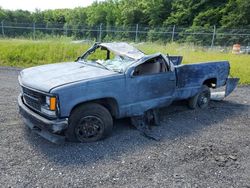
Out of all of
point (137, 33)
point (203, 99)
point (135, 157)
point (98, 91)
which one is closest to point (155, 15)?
point (137, 33)

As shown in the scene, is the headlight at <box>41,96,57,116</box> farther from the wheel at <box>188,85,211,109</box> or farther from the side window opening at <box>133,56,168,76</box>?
the wheel at <box>188,85,211,109</box>

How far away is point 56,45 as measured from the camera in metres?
14.9

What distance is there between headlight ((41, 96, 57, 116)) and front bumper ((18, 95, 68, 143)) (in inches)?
4.7

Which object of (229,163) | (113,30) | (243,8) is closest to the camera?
(229,163)

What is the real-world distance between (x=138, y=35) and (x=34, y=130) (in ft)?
79.6

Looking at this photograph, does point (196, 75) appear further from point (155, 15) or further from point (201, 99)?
point (155, 15)

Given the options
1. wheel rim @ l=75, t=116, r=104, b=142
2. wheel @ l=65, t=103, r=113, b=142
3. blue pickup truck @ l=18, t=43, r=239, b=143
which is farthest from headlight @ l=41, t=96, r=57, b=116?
wheel rim @ l=75, t=116, r=104, b=142

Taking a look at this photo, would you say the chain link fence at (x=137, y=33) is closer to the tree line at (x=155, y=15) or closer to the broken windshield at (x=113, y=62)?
the tree line at (x=155, y=15)

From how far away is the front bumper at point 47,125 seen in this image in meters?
4.11

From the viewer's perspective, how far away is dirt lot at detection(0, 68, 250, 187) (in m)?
3.57

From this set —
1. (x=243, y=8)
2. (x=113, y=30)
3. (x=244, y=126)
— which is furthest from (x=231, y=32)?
(x=244, y=126)

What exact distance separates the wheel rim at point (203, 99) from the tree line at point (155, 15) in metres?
19.8

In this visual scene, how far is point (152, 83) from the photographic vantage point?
516 centimetres

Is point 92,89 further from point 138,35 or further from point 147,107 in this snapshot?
point 138,35
